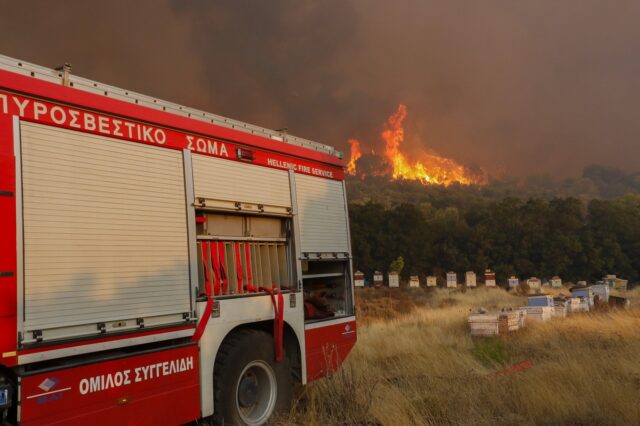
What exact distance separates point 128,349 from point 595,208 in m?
56.5

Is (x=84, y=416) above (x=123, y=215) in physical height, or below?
below

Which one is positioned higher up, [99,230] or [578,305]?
[99,230]

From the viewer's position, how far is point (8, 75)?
4711mm

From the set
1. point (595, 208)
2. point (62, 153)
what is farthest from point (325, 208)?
point (595, 208)

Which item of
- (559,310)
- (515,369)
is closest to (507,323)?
(559,310)

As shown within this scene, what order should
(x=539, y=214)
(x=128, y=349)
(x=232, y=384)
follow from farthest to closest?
(x=539, y=214)
(x=232, y=384)
(x=128, y=349)

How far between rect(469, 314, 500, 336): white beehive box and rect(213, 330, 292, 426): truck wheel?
345 inches

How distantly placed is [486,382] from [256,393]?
3.48 metres

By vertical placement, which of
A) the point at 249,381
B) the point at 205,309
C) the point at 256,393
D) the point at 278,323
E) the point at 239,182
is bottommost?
the point at 256,393

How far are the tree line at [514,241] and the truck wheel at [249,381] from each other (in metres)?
45.5

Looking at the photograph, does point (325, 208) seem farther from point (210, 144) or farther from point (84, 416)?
point (84, 416)

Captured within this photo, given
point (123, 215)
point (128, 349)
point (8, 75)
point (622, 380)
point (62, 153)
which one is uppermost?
point (8, 75)

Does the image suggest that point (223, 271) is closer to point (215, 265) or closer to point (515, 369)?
point (215, 265)

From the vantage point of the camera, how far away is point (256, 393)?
6.91m
